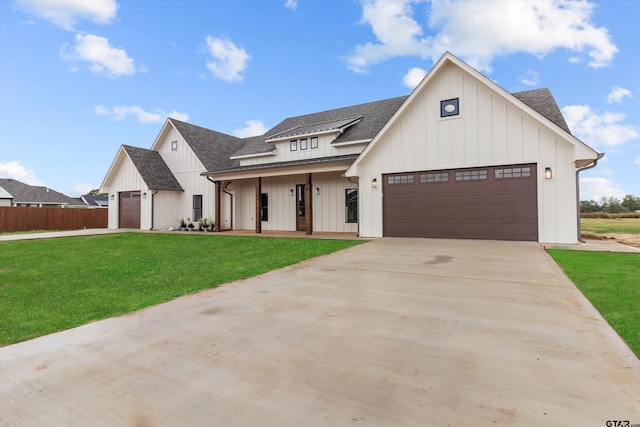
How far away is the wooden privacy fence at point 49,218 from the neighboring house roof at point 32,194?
A: 68.7ft

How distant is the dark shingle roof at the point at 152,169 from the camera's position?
18156 millimetres

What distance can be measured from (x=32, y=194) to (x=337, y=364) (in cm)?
4927

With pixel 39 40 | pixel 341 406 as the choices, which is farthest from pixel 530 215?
pixel 39 40

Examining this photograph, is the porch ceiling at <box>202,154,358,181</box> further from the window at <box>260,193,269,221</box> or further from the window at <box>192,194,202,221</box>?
the window at <box>192,194,202,221</box>

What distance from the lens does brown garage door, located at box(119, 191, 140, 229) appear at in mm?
18984

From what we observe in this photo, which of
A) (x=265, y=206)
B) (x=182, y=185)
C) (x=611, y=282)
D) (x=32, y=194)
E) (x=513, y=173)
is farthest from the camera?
(x=32, y=194)

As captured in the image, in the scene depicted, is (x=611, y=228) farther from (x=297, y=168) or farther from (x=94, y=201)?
(x=94, y=201)

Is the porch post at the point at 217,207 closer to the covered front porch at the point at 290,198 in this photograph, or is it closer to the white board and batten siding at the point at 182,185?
the covered front porch at the point at 290,198

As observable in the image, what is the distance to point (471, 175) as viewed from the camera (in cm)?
1070

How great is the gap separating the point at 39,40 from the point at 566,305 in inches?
867

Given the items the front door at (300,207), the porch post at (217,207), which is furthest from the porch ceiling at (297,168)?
the front door at (300,207)

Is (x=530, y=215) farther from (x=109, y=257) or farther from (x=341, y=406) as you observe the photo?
(x=109, y=257)

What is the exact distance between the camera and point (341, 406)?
1952 mm

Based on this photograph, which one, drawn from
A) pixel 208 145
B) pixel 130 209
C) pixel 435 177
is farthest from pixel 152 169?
pixel 435 177
